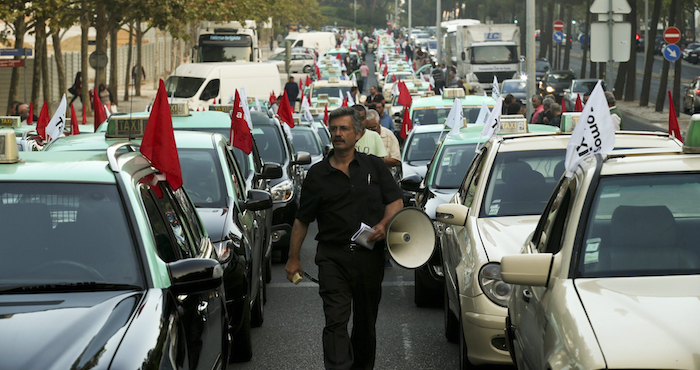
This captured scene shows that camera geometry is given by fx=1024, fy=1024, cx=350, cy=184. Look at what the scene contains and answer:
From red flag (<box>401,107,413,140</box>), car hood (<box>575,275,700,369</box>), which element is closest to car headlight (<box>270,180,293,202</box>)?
red flag (<box>401,107,413,140</box>)

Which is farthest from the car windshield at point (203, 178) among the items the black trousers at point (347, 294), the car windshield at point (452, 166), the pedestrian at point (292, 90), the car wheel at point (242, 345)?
the pedestrian at point (292, 90)

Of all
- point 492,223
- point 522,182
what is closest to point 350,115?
point 492,223

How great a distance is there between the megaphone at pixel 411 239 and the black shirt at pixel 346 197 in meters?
0.15

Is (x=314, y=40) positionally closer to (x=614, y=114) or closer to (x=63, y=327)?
(x=614, y=114)

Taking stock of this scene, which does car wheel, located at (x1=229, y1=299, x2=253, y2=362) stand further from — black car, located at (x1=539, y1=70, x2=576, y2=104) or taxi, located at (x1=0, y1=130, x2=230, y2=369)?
black car, located at (x1=539, y1=70, x2=576, y2=104)

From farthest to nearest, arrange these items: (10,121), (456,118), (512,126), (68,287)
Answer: (10,121) < (456,118) < (512,126) < (68,287)

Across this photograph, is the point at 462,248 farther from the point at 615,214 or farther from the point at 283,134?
the point at 283,134

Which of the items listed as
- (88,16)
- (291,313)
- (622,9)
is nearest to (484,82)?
(88,16)

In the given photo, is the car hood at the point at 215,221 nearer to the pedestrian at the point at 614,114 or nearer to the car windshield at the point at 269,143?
the car windshield at the point at 269,143

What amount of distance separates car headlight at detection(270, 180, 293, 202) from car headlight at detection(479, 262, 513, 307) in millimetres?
5835

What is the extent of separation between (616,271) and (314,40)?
69816 mm

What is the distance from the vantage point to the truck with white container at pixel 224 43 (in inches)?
1788

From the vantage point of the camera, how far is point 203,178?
8359 mm

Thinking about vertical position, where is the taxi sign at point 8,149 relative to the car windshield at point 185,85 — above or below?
above
